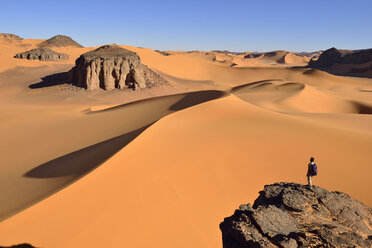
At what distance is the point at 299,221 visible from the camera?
151 inches

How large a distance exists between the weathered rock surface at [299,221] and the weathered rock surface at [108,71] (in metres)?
25.1

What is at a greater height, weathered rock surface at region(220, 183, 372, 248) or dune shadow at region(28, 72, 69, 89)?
weathered rock surface at region(220, 183, 372, 248)

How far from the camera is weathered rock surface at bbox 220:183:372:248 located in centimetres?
326

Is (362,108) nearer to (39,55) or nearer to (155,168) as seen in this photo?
(155,168)

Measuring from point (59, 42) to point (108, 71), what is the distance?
46.9 meters

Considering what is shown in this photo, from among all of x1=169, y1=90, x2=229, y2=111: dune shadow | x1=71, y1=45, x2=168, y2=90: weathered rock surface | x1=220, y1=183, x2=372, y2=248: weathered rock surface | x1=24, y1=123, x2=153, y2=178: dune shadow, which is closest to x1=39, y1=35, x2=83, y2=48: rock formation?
x1=71, y1=45, x2=168, y2=90: weathered rock surface

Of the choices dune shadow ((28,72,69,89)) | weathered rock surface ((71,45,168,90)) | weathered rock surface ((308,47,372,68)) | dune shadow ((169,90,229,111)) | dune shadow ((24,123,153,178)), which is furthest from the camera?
weathered rock surface ((308,47,372,68))

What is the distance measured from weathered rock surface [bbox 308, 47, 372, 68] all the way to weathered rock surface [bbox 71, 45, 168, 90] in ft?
170

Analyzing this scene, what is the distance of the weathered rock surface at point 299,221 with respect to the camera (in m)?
3.26

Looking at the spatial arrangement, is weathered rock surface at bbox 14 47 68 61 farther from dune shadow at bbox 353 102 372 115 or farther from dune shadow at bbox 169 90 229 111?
dune shadow at bbox 353 102 372 115

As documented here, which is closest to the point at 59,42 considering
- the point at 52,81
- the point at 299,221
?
the point at 52,81

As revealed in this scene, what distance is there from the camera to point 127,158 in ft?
20.0

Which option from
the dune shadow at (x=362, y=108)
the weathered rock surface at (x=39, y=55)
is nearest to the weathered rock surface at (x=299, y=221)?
the dune shadow at (x=362, y=108)

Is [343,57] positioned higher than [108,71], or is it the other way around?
[108,71]
